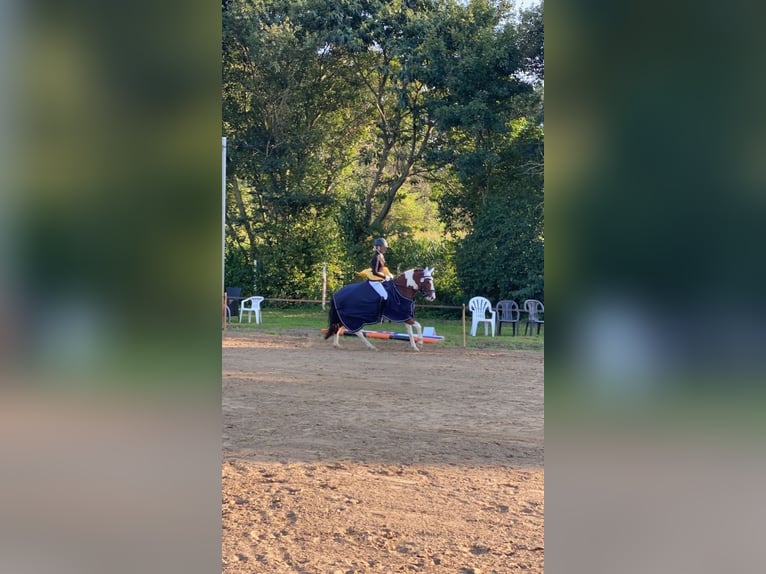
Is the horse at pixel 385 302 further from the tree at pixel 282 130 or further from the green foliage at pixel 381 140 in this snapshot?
the tree at pixel 282 130

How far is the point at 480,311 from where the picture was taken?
14391 mm

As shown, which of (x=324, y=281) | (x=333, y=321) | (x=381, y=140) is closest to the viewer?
(x=333, y=321)

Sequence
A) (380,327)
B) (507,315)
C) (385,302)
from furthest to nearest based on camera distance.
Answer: (380,327), (507,315), (385,302)

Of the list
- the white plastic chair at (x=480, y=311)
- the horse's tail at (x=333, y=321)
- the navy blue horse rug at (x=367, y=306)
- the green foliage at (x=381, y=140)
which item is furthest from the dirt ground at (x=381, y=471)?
the green foliage at (x=381, y=140)

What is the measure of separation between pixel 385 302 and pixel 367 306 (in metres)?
0.32

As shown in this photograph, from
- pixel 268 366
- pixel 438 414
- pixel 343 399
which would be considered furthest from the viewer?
pixel 268 366

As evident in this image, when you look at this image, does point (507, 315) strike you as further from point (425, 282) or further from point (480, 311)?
point (425, 282)

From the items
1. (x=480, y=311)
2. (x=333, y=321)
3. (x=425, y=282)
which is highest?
(x=425, y=282)

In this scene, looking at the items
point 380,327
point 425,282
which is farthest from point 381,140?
point 425,282

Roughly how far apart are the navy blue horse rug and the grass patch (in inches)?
56.4
